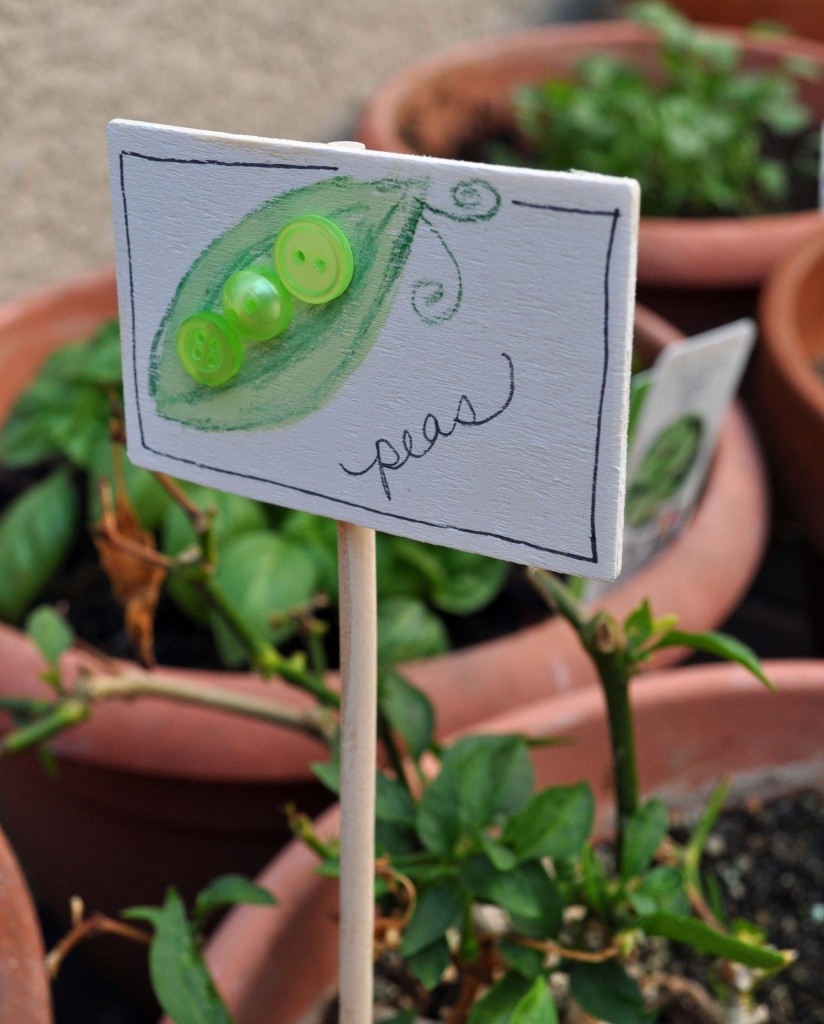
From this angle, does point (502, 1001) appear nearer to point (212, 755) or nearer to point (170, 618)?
point (212, 755)

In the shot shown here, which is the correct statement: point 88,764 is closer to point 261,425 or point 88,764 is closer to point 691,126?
point 261,425

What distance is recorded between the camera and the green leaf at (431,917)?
1.65 feet

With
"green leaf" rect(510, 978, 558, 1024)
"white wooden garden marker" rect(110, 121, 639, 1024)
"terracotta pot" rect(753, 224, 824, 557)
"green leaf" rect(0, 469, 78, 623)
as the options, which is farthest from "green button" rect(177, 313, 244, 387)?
"terracotta pot" rect(753, 224, 824, 557)

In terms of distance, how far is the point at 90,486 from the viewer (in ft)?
3.31

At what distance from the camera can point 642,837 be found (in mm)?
554

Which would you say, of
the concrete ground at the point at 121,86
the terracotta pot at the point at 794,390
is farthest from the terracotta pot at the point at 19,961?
the concrete ground at the point at 121,86

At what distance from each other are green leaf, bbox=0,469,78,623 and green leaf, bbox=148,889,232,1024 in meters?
0.47

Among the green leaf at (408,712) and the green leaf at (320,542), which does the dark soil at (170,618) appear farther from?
the green leaf at (408,712)

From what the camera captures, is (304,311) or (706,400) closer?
(304,311)

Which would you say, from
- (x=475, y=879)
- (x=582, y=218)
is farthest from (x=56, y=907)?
(x=582, y=218)

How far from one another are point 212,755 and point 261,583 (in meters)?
0.15

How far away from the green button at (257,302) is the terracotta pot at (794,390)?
0.69m

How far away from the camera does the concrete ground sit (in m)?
1.16

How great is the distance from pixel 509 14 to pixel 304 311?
1717 mm
